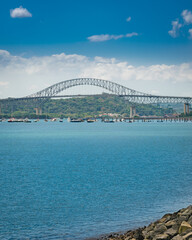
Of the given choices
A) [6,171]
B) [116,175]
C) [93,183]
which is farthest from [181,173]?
[6,171]

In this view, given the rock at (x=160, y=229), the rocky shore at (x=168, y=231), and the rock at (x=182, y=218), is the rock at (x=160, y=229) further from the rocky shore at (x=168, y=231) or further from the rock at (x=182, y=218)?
the rock at (x=182, y=218)

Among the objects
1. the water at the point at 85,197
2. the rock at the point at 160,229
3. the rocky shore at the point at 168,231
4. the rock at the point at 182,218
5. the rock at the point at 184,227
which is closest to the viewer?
the rocky shore at the point at 168,231

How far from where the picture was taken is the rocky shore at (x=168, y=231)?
36.1ft

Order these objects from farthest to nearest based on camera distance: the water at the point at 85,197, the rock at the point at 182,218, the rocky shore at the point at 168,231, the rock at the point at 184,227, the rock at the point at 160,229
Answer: the water at the point at 85,197
the rock at the point at 182,218
the rock at the point at 160,229
the rock at the point at 184,227
the rocky shore at the point at 168,231

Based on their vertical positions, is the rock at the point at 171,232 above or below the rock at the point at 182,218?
below

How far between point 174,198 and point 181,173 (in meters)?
8.54

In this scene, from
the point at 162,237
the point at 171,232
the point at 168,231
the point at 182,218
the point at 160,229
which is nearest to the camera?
the point at 162,237

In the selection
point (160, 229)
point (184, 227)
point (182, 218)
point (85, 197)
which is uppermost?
point (184, 227)

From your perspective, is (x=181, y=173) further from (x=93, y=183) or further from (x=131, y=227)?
(x=131, y=227)

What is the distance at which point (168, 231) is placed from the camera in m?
11.6

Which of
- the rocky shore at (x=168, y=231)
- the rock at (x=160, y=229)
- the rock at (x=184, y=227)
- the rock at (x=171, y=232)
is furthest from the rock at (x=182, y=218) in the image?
the rock at (x=184, y=227)

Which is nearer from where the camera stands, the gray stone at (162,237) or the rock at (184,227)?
the rock at (184,227)

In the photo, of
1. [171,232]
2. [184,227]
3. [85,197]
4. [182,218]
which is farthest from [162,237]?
[85,197]

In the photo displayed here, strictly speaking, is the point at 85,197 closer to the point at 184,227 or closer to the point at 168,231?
the point at 168,231
